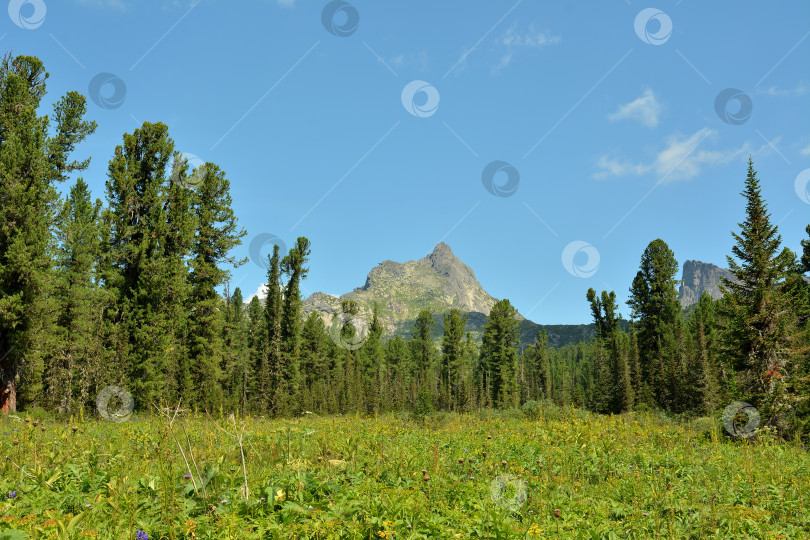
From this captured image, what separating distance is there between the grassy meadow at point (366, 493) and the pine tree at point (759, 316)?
466 inches

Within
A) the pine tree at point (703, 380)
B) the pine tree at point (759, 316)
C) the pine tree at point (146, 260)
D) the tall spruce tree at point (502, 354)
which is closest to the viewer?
the pine tree at point (759, 316)

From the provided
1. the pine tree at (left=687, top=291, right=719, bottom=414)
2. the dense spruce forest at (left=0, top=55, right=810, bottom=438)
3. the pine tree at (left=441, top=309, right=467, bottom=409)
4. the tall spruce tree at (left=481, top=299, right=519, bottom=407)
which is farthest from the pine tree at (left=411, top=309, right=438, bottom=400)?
the pine tree at (left=687, top=291, right=719, bottom=414)

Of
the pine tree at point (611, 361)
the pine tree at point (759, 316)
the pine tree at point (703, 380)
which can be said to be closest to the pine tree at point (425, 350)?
the pine tree at point (611, 361)

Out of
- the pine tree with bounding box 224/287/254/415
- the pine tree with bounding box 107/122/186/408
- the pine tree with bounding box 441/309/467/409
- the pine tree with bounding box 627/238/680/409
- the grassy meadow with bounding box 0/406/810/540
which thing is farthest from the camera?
the pine tree with bounding box 441/309/467/409

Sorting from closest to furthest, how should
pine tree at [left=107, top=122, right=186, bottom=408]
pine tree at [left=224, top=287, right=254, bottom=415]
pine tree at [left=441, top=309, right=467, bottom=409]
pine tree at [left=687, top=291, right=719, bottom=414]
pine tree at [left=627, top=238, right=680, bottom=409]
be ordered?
pine tree at [left=107, top=122, right=186, bottom=408]
pine tree at [left=687, top=291, right=719, bottom=414]
pine tree at [left=627, top=238, right=680, bottom=409]
pine tree at [left=224, top=287, right=254, bottom=415]
pine tree at [left=441, top=309, right=467, bottom=409]

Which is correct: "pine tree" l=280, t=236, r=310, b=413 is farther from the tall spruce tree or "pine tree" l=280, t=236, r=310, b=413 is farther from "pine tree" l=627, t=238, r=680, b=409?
"pine tree" l=627, t=238, r=680, b=409

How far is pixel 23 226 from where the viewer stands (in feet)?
57.3

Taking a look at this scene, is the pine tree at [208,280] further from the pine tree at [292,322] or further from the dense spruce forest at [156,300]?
the pine tree at [292,322]

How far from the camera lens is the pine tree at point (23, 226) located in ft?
55.6

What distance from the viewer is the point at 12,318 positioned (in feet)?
54.8

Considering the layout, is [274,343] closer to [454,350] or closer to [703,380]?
[454,350]

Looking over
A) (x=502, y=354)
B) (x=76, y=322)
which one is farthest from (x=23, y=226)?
(x=502, y=354)

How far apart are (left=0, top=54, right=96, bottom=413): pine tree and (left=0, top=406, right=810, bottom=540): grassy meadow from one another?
13.3 metres

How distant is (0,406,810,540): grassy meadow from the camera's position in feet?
11.0
